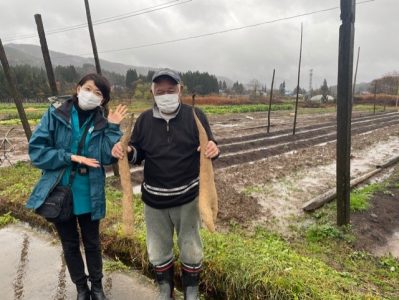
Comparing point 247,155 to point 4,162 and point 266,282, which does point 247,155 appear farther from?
point 266,282

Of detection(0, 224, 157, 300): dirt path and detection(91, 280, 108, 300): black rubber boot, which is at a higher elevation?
detection(91, 280, 108, 300): black rubber boot

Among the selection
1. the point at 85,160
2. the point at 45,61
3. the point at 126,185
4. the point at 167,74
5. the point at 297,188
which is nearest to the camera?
the point at 167,74

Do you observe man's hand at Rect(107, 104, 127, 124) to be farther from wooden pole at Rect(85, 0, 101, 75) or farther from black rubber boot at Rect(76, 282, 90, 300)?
wooden pole at Rect(85, 0, 101, 75)

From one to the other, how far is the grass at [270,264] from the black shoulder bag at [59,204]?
114 centimetres

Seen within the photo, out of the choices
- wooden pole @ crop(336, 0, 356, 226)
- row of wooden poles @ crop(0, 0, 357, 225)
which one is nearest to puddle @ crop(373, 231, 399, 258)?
row of wooden poles @ crop(0, 0, 357, 225)

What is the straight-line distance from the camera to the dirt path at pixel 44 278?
10.1ft

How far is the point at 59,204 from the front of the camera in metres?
2.55

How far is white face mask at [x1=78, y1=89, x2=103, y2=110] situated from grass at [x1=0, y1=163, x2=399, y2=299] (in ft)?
5.71

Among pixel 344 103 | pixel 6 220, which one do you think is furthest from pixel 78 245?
pixel 344 103

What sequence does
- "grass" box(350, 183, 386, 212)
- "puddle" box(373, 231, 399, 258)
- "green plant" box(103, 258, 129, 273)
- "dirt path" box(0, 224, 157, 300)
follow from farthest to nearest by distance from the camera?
1. "grass" box(350, 183, 386, 212)
2. "puddle" box(373, 231, 399, 258)
3. "green plant" box(103, 258, 129, 273)
4. "dirt path" box(0, 224, 157, 300)

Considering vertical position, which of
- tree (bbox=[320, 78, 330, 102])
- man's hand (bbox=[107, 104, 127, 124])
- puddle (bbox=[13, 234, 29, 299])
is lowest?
tree (bbox=[320, 78, 330, 102])

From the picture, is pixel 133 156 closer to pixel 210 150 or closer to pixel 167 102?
pixel 167 102

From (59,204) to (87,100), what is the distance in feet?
2.67

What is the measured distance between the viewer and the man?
249 cm
